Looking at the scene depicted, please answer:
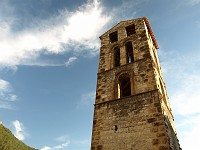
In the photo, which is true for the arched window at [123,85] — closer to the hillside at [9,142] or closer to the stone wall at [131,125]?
the stone wall at [131,125]

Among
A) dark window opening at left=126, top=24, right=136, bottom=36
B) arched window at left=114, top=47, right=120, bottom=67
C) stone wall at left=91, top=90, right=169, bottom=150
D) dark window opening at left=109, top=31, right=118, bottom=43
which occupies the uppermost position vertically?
dark window opening at left=126, top=24, right=136, bottom=36

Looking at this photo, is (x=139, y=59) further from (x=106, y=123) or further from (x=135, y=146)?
(x=135, y=146)

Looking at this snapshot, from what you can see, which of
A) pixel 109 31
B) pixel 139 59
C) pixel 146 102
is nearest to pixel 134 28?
pixel 109 31

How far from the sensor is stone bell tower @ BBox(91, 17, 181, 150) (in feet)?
27.2

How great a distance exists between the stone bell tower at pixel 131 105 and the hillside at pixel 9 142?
5030cm

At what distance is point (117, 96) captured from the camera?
1087 cm

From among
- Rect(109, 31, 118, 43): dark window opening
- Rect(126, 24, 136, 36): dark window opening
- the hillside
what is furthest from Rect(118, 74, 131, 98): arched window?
the hillside

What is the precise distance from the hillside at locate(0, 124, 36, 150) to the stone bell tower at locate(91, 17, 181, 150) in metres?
50.3

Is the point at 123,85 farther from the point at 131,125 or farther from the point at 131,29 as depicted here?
the point at 131,29

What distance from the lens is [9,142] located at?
55812 millimetres

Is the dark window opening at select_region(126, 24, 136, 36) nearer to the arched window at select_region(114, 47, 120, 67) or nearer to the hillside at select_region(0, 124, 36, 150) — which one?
the arched window at select_region(114, 47, 120, 67)

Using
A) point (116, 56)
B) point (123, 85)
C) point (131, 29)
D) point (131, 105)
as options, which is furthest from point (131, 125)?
point (131, 29)

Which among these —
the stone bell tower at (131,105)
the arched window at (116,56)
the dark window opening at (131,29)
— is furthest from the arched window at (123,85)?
the dark window opening at (131,29)

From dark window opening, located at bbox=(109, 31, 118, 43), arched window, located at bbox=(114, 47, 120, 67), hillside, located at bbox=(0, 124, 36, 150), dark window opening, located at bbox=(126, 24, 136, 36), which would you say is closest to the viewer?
arched window, located at bbox=(114, 47, 120, 67)
